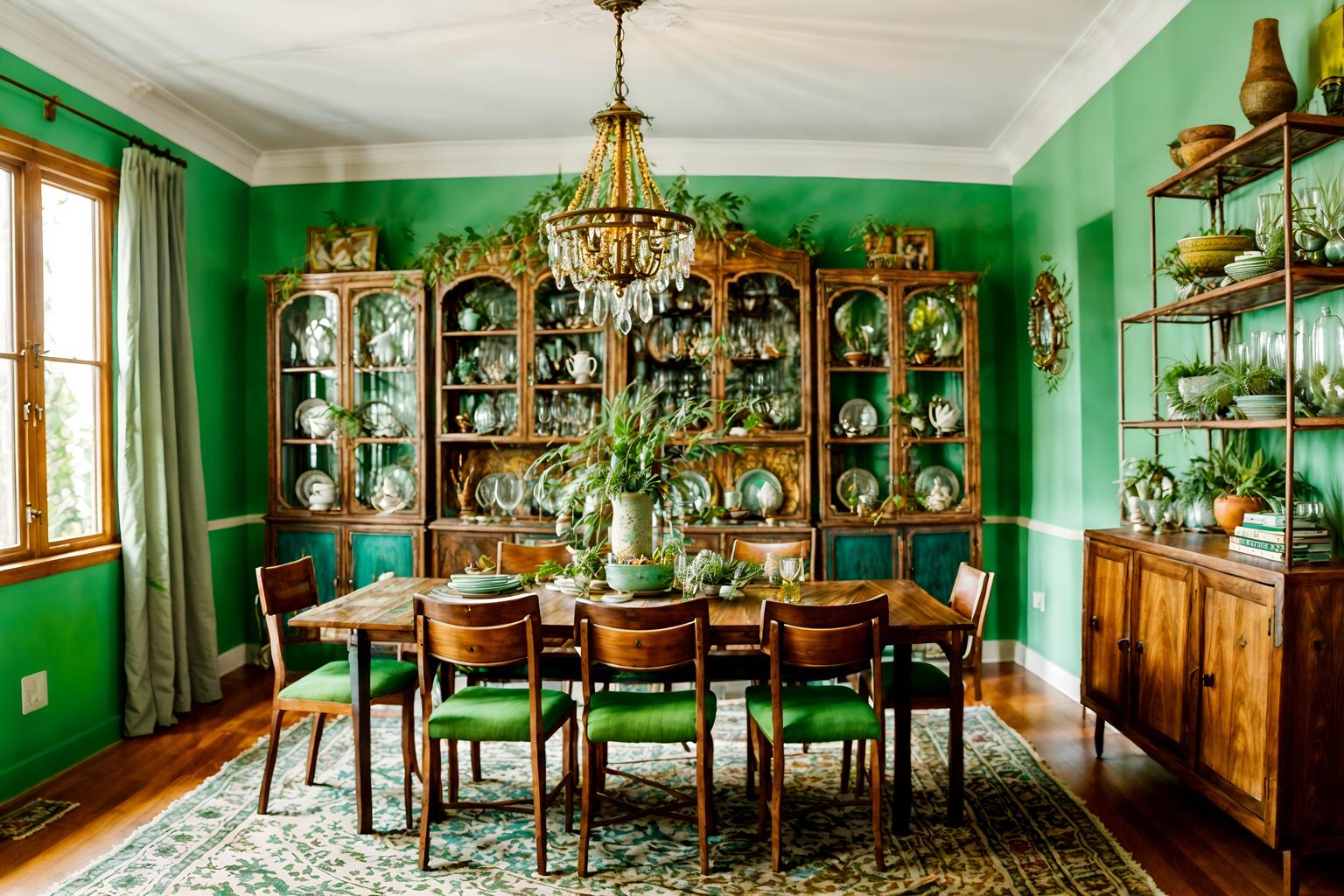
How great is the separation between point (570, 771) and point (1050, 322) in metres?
3.46

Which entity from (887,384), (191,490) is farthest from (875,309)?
(191,490)

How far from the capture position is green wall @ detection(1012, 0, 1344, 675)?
3193mm

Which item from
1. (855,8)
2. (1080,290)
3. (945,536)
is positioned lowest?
(945,536)

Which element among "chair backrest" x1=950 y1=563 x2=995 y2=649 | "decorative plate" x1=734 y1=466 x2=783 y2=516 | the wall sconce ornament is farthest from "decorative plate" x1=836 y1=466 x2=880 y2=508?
"chair backrest" x1=950 y1=563 x2=995 y2=649

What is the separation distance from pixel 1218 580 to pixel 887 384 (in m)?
2.71

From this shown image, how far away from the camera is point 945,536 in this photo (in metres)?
5.09

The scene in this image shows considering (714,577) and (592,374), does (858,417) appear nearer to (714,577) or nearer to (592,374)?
(592,374)

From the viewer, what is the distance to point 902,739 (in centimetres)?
303

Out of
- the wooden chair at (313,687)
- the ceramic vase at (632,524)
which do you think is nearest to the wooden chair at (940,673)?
the ceramic vase at (632,524)

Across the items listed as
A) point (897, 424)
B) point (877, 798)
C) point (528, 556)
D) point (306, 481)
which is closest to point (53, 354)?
point (306, 481)

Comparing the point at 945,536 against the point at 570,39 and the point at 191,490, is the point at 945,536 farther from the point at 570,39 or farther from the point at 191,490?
the point at 191,490

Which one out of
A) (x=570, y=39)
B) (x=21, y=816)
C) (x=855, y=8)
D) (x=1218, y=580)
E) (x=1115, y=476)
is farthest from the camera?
(x=1115, y=476)

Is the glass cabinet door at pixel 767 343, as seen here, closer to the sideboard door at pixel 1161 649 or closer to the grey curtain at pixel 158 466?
the sideboard door at pixel 1161 649

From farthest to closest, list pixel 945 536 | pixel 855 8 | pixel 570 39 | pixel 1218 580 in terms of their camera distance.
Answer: pixel 945 536
pixel 570 39
pixel 855 8
pixel 1218 580
